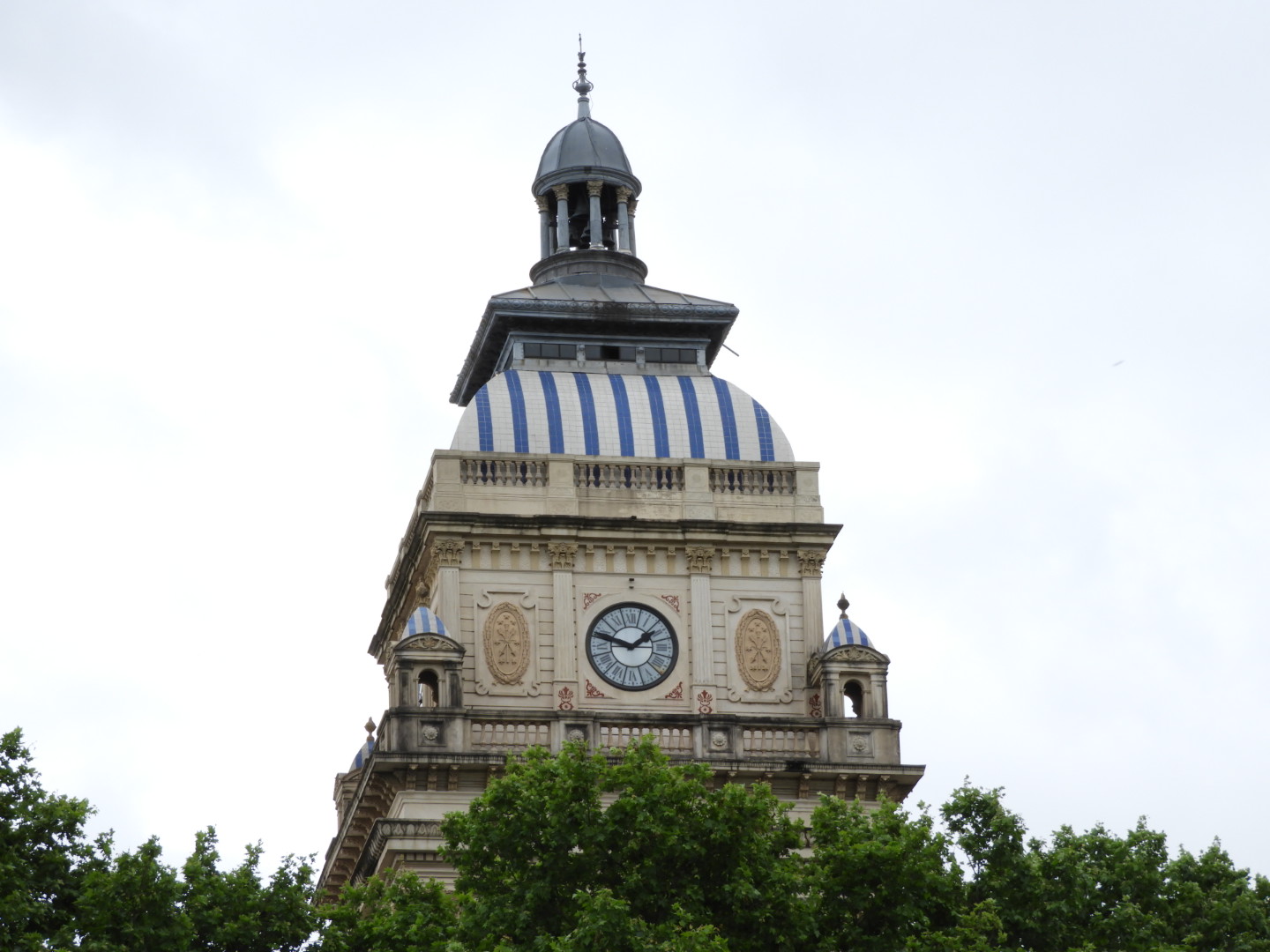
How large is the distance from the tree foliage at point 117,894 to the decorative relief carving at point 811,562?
67.2 ft

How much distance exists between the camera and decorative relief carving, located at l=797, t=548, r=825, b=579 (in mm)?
79000

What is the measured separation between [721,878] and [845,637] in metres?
17.4

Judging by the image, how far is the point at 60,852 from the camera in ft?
201

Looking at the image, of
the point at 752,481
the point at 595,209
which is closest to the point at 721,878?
the point at 752,481

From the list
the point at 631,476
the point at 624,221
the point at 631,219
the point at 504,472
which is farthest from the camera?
the point at 631,219

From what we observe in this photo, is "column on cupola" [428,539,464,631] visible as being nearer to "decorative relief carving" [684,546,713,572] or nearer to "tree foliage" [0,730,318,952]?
"decorative relief carving" [684,546,713,572]

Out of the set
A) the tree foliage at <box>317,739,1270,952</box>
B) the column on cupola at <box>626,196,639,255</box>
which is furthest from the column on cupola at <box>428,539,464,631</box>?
the tree foliage at <box>317,739,1270,952</box>

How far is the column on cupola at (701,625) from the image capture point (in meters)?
77.1

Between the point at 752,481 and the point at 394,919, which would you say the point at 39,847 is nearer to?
the point at 394,919

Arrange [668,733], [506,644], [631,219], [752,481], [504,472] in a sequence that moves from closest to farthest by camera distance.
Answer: [668,733], [506,644], [504,472], [752,481], [631,219]

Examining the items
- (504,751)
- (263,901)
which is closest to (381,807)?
(504,751)

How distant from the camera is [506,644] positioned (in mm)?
76938

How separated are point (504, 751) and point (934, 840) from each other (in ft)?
47.7

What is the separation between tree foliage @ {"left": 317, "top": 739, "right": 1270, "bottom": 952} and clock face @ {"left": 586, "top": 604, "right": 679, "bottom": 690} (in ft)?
46.6
